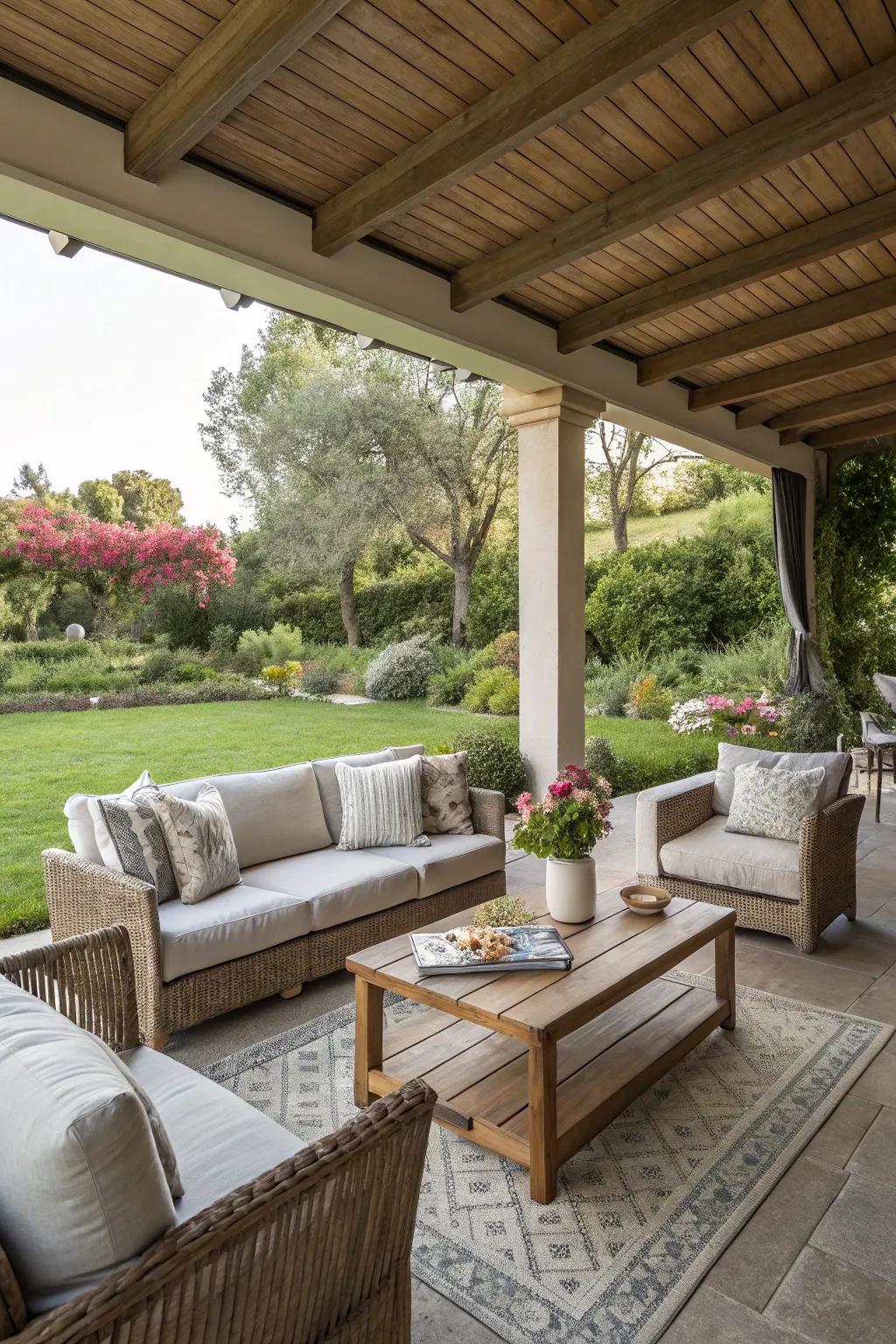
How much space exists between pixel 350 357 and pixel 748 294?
6403mm

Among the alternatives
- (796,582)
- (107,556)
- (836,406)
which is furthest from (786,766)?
(107,556)

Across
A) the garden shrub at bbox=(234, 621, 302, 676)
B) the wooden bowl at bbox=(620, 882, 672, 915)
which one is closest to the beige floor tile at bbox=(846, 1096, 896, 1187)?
the wooden bowl at bbox=(620, 882, 672, 915)

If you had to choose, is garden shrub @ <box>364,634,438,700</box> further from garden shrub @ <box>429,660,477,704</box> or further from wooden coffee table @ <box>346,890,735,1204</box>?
wooden coffee table @ <box>346,890,735,1204</box>

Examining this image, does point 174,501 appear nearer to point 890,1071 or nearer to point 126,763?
point 126,763

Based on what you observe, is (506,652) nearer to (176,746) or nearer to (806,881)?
(176,746)

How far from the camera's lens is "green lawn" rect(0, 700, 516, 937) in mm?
5262

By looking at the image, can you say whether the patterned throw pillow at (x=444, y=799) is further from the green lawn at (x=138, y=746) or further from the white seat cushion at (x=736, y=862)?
the green lawn at (x=138, y=746)

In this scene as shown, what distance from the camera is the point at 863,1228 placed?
205 centimetres

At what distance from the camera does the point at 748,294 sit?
15.1 feet

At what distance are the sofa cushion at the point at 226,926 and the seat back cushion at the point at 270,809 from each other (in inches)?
13.2

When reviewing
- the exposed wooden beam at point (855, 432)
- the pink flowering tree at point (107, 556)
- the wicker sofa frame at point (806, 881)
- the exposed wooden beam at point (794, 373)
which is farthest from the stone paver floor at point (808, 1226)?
the exposed wooden beam at point (855, 432)

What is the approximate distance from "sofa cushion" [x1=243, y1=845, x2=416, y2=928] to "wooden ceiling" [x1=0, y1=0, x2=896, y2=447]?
2.56 meters

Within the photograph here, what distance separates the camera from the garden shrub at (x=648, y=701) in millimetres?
9242

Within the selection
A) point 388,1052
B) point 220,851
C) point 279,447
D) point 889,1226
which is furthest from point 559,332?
A: point 279,447
